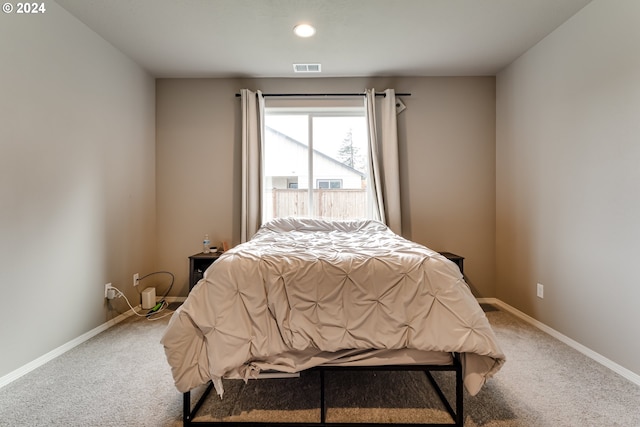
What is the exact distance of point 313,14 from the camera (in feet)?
7.12

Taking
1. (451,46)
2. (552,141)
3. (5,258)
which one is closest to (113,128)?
(5,258)

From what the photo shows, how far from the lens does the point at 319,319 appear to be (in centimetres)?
134

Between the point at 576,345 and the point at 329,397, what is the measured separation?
1.94 meters

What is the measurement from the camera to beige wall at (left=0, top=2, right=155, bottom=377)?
5.82 feet

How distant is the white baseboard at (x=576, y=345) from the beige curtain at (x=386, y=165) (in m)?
1.34

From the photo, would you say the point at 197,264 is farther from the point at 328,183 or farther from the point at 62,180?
the point at 328,183

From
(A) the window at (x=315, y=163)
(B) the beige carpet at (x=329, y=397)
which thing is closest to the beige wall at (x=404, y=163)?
(A) the window at (x=315, y=163)

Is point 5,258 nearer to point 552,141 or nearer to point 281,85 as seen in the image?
point 281,85

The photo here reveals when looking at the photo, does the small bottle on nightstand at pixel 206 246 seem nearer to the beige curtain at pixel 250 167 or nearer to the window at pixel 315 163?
the beige curtain at pixel 250 167

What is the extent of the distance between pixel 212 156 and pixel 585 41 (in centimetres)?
340

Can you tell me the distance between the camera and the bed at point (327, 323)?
4.20 feet

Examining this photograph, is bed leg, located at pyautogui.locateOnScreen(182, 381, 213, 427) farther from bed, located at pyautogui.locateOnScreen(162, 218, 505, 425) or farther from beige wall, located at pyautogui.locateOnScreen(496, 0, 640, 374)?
beige wall, located at pyautogui.locateOnScreen(496, 0, 640, 374)

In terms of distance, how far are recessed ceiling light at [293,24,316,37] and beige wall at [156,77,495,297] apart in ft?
2.68

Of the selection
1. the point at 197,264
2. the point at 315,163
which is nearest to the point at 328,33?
the point at 315,163
